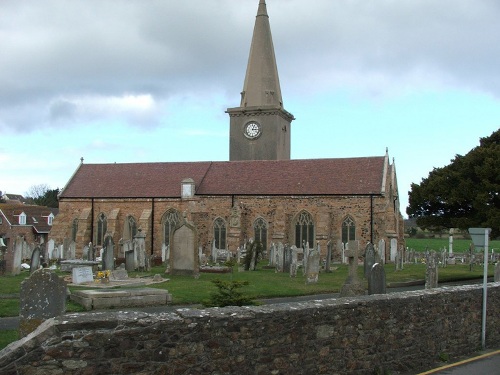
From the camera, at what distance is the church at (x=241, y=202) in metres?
36.6

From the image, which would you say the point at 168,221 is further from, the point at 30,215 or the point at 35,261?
the point at 30,215

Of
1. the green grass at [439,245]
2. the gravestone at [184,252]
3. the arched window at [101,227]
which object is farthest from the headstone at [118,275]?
the green grass at [439,245]

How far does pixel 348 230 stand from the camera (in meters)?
36.7

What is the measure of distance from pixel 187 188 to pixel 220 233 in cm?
391

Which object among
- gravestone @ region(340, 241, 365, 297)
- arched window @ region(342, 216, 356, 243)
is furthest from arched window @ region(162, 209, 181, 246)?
gravestone @ region(340, 241, 365, 297)

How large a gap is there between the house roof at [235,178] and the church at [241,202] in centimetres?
7

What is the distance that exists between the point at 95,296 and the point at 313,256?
31.4ft

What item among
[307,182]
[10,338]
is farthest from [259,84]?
[10,338]

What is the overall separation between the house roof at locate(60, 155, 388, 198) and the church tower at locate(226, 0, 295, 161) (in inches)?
223

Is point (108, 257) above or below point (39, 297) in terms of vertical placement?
below

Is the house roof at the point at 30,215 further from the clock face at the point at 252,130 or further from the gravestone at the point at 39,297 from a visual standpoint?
the gravestone at the point at 39,297

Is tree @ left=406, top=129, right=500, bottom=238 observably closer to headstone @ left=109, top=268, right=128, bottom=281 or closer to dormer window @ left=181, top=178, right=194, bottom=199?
dormer window @ left=181, top=178, right=194, bottom=199

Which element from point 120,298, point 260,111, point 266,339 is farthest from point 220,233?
point 266,339

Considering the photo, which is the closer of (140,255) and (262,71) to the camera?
(140,255)
